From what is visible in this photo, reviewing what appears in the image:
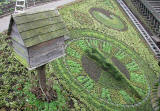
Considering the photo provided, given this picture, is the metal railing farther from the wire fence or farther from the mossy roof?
the mossy roof

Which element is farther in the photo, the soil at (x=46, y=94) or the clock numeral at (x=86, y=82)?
the clock numeral at (x=86, y=82)

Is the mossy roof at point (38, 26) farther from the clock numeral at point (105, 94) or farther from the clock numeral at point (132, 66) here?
the clock numeral at point (132, 66)

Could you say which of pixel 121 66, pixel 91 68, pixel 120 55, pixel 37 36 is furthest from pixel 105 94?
pixel 37 36

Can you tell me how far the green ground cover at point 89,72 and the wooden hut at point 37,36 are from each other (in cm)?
182

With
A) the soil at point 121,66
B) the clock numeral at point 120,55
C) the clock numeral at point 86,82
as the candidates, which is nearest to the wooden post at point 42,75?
the clock numeral at point 86,82

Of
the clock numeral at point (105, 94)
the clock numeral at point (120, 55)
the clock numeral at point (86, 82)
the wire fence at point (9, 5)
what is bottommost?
the clock numeral at point (105, 94)

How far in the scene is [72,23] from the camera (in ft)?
31.0

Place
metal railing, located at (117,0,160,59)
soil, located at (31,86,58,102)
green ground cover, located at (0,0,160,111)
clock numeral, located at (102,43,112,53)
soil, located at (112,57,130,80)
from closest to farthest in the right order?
1. soil, located at (31,86,58,102)
2. green ground cover, located at (0,0,160,111)
3. soil, located at (112,57,130,80)
4. clock numeral, located at (102,43,112,53)
5. metal railing, located at (117,0,160,59)

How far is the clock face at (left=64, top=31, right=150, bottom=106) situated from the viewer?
6.68 meters

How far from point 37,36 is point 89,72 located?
13.2 ft

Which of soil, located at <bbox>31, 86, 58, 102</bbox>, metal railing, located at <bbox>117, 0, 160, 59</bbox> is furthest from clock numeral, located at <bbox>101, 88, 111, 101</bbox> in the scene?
metal railing, located at <bbox>117, 0, 160, 59</bbox>

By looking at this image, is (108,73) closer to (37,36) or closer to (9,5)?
(37,36)

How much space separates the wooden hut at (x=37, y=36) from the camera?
3566 mm

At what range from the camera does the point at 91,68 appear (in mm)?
7438
